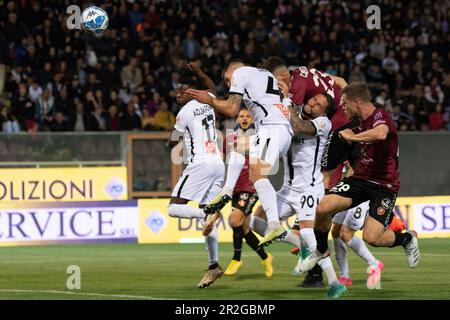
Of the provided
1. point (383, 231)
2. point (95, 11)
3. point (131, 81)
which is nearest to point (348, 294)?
point (383, 231)

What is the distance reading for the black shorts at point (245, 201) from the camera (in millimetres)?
15570

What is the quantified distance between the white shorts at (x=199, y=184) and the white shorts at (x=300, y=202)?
1534mm

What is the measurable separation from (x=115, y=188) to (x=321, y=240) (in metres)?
10.7

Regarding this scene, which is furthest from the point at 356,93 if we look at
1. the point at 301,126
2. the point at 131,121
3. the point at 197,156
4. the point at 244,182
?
the point at 131,121

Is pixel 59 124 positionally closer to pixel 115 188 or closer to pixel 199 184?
pixel 115 188

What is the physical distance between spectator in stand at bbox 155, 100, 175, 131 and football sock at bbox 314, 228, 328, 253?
A: 1162cm

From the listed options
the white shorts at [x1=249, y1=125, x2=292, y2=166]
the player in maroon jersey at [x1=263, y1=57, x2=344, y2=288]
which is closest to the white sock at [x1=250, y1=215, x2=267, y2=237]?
the player in maroon jersey at [x1=263, y1=57, x2=344, y2=288]

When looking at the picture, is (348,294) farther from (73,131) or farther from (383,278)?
(73,131)

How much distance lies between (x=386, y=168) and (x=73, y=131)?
11886 millimetres

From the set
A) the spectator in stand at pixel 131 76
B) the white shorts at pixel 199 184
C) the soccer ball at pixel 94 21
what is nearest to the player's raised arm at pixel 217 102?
the white shorts at pixel 199 184

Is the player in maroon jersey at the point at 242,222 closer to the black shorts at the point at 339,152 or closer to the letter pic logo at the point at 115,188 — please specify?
the black shorts at the point at 339,152

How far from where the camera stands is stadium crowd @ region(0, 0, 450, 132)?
2394 centimetres

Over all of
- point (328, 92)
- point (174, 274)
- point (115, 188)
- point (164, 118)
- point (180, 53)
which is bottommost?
point (174, 274)

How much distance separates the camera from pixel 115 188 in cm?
2233
